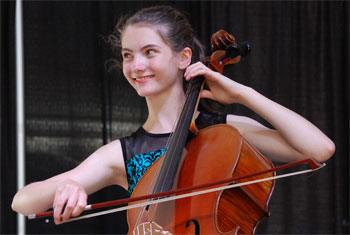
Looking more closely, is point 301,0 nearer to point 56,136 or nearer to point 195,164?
point 56,136

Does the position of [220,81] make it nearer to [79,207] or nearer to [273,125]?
[273,125]

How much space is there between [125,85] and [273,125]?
3.39 feet

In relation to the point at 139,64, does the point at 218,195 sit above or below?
below

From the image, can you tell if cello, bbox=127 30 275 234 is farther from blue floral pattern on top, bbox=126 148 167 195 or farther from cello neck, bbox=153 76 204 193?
blue floral pattern on top, bbox=126 148 167 195

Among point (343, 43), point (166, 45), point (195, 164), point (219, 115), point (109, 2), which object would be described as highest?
point (109, 2)

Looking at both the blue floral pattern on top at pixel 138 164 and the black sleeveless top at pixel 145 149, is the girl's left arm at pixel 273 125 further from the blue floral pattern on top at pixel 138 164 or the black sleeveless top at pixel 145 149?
the blue floral pattern on top at pixel 138 164

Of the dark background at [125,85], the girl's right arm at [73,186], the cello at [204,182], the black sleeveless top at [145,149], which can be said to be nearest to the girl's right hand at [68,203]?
the girl's right arm at [73,186]

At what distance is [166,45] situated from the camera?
1.48m

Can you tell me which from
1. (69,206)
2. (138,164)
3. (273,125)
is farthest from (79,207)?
(273,125)

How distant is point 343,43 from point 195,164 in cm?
142

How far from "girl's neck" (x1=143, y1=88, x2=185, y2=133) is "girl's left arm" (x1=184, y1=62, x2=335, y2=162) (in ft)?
0.30

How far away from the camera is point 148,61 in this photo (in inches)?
56.4

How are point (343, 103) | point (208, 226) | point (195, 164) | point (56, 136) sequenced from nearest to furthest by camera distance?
point (208, 226)
point (195, 164)
point (56, 136)
point (343, 103)

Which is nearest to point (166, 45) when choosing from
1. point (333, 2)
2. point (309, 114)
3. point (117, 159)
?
point (117, 159)
